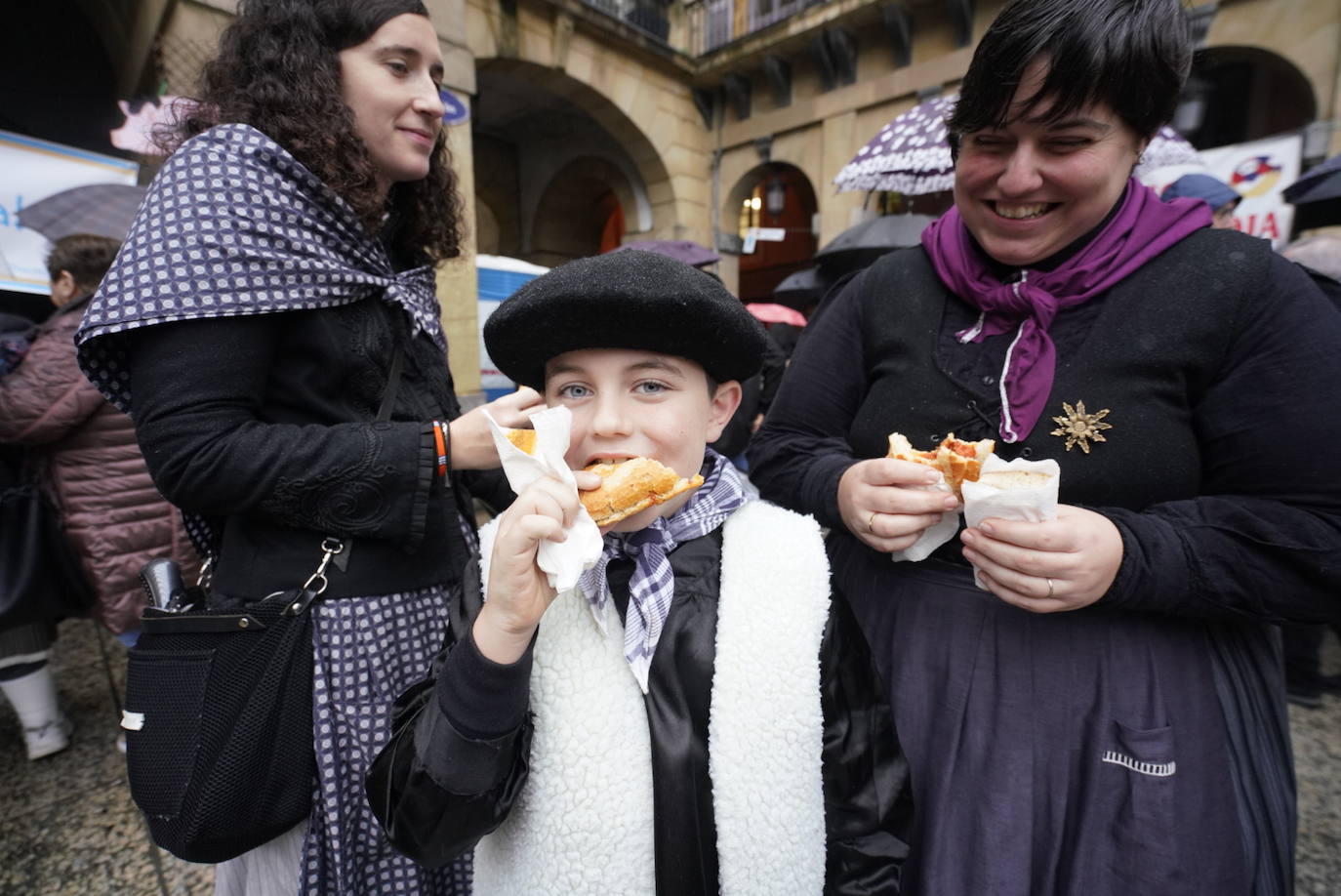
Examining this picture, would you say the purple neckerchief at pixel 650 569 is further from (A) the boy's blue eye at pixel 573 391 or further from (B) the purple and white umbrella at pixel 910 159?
(B) the purple and white umbrella at pixel 910 159

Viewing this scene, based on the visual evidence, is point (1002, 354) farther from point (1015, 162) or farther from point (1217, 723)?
point (1217, 723)

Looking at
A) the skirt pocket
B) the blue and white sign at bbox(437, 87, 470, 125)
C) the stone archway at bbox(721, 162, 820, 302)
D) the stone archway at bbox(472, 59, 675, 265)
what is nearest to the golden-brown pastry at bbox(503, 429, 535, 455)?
the skirt pocket

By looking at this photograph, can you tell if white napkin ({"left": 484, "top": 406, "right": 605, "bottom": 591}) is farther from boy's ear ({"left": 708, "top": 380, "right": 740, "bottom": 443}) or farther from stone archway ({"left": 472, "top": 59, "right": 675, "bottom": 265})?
stone archway ({"left": 472, "top": 59, "right": 675, "bottom": 265})

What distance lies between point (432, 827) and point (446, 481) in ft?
2.09

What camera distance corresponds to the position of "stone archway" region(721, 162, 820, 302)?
12.4 m

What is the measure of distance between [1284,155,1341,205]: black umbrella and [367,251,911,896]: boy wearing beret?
4.96 m

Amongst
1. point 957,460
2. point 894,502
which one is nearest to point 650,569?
point 894,502

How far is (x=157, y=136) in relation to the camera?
1.50 m

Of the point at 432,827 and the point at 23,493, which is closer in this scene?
the point at 432,827

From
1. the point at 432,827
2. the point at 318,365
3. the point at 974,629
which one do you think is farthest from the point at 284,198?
the point at 974,629

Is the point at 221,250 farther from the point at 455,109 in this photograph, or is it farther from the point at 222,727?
the point at 455,109

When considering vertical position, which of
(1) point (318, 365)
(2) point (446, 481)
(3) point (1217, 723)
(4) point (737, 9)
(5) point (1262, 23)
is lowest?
(3) point (1217, 723)

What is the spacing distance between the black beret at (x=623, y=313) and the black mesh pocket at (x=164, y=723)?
85cm

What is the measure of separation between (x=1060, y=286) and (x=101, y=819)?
395 cm
